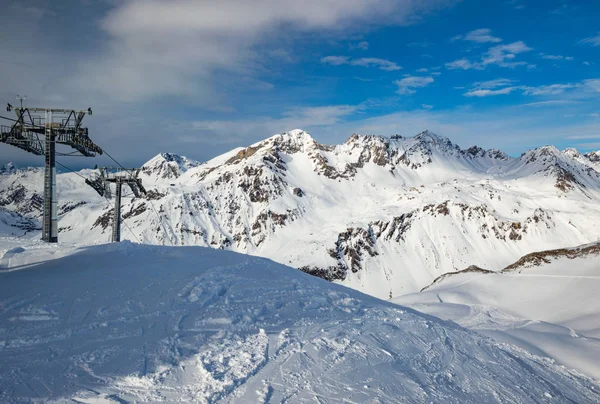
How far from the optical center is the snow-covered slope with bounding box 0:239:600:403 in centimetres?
744

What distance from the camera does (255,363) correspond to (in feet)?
28.3

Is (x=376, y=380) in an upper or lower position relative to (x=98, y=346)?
lower

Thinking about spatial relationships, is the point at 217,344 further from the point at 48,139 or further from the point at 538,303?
the point at 538,303

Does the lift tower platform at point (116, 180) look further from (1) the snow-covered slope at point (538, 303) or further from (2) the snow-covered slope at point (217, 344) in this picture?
(1) the snow-covered slope at point (538, 303)

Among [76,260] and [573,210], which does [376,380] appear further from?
[573,210]

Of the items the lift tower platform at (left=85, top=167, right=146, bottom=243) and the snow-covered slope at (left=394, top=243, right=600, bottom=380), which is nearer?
the snow-covered slope at (left=394, top=243, right=600, bottom=380)

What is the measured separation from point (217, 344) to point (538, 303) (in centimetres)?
3691

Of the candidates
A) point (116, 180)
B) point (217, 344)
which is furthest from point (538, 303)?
point (116, 180)

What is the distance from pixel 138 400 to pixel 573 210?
236 meters

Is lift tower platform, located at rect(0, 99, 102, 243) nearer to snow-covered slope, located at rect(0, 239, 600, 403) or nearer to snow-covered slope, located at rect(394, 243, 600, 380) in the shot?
snow-covered slope, located at rect(0, 239, 600, 403)

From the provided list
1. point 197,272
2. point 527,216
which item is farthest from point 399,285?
point 197,272

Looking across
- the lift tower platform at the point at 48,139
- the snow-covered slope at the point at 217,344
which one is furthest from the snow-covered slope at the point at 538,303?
the lift tower platform at the point at 48,139

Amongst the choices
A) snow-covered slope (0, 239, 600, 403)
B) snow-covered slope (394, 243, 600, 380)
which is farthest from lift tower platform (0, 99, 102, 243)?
snow-covered slope (394, 243, 600, 380)

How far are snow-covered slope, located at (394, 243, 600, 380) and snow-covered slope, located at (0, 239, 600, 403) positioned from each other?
441 cm
